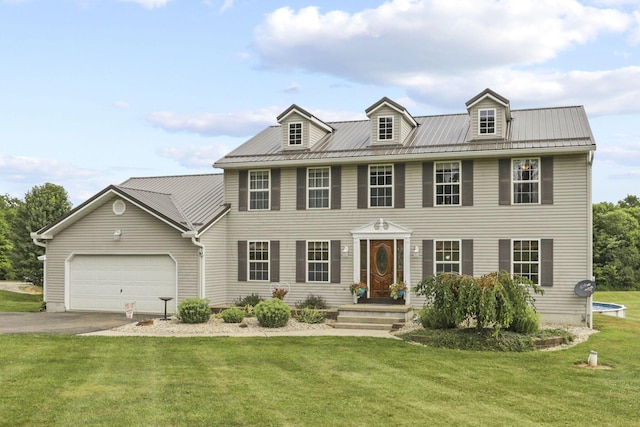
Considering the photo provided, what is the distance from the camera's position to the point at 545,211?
58.3ft

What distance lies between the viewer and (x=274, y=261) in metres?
20.4

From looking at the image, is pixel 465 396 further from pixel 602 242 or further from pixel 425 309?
pixel 602 242

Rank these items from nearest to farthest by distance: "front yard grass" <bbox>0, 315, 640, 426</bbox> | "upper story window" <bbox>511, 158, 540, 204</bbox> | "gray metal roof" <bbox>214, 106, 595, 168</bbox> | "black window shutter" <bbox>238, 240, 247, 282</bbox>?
1. "front yard grass" <bbox>0, 315, 640, 426</bbox>
2. "upper story window" <bbox>511, 158, 540, 204</bbox>
3. "gray metal roof" <bbox>214, 106, 595, 168</bbox>
4. "black window shutter" <bbox>238, 240, 247, 282</bbox>

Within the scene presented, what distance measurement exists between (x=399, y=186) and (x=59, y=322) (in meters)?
11.2

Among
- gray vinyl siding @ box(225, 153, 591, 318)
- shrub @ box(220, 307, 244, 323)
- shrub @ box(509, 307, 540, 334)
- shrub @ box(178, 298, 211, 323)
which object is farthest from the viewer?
gray vinyl siding @ box(225, 153, 591, 318)

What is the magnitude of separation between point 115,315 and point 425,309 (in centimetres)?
1051

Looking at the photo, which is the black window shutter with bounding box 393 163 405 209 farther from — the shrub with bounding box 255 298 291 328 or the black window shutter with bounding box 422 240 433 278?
the shrub with bounding box 255 298 291 328

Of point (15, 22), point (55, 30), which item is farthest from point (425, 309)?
point (15, 22)

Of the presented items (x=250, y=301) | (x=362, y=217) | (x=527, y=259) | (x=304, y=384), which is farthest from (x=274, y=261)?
(x=304, y=384)

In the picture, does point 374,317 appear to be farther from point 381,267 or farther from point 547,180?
point 547,180

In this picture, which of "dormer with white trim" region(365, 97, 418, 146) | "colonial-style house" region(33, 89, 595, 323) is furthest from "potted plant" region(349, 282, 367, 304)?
"dormer with white trim" region(365, 97, 418, 146)

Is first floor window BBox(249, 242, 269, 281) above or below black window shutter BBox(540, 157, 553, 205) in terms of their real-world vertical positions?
below

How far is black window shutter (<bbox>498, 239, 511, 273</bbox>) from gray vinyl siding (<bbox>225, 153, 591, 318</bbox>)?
110mm

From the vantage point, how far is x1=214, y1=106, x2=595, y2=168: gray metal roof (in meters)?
18.1
